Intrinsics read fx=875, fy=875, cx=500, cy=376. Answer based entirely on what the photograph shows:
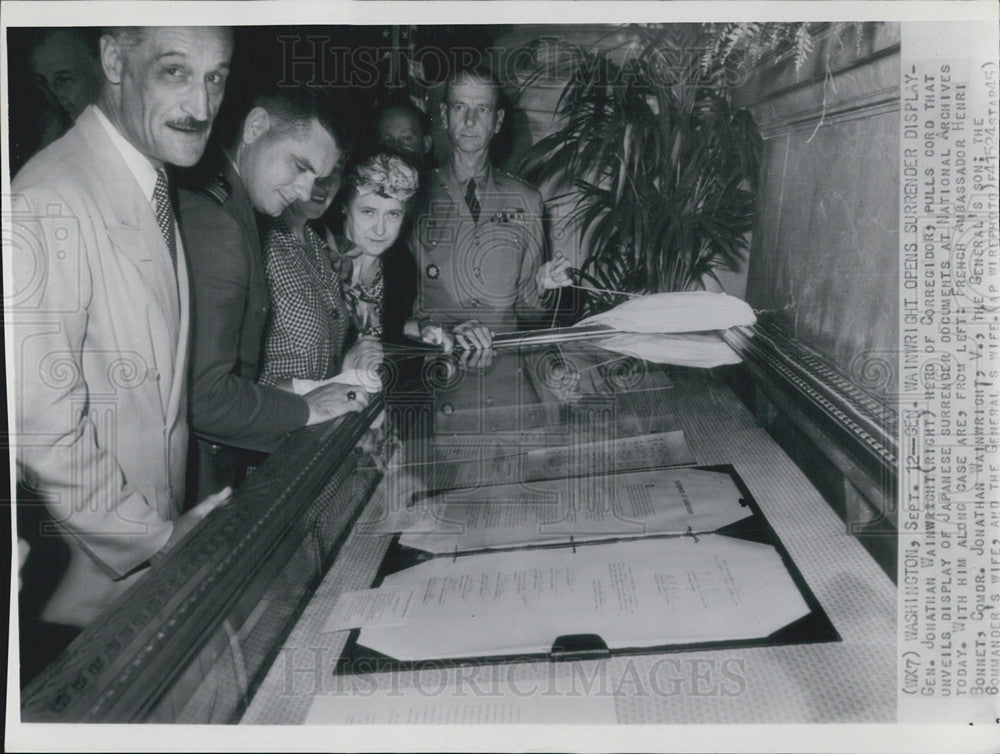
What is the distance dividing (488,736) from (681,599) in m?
0.34

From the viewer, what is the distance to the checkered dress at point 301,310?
138 cm

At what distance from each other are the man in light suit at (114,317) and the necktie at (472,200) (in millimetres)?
406

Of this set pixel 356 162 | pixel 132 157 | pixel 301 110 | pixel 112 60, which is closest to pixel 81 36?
pixel 112 60

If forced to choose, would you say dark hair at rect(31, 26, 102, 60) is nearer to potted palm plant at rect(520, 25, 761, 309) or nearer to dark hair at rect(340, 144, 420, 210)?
dark hair at rect(340, 144, 420, 210)

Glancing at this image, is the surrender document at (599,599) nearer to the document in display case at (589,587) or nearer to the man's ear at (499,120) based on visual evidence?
the document in display case at (589,587)

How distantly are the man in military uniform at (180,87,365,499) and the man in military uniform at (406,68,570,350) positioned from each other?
187mm

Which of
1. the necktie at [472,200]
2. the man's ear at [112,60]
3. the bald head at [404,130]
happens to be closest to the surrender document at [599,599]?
the necktie at [472,200]

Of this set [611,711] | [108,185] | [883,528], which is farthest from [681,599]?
[108,185]

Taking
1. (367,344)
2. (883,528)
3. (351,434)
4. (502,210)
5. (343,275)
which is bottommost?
(883,528)

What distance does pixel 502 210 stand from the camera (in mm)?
1430

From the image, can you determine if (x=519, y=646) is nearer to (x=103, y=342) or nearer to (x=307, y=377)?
(x=307, y=377)

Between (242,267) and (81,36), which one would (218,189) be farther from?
(81,36)

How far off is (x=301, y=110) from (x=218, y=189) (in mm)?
184

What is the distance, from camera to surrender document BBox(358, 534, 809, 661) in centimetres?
118
